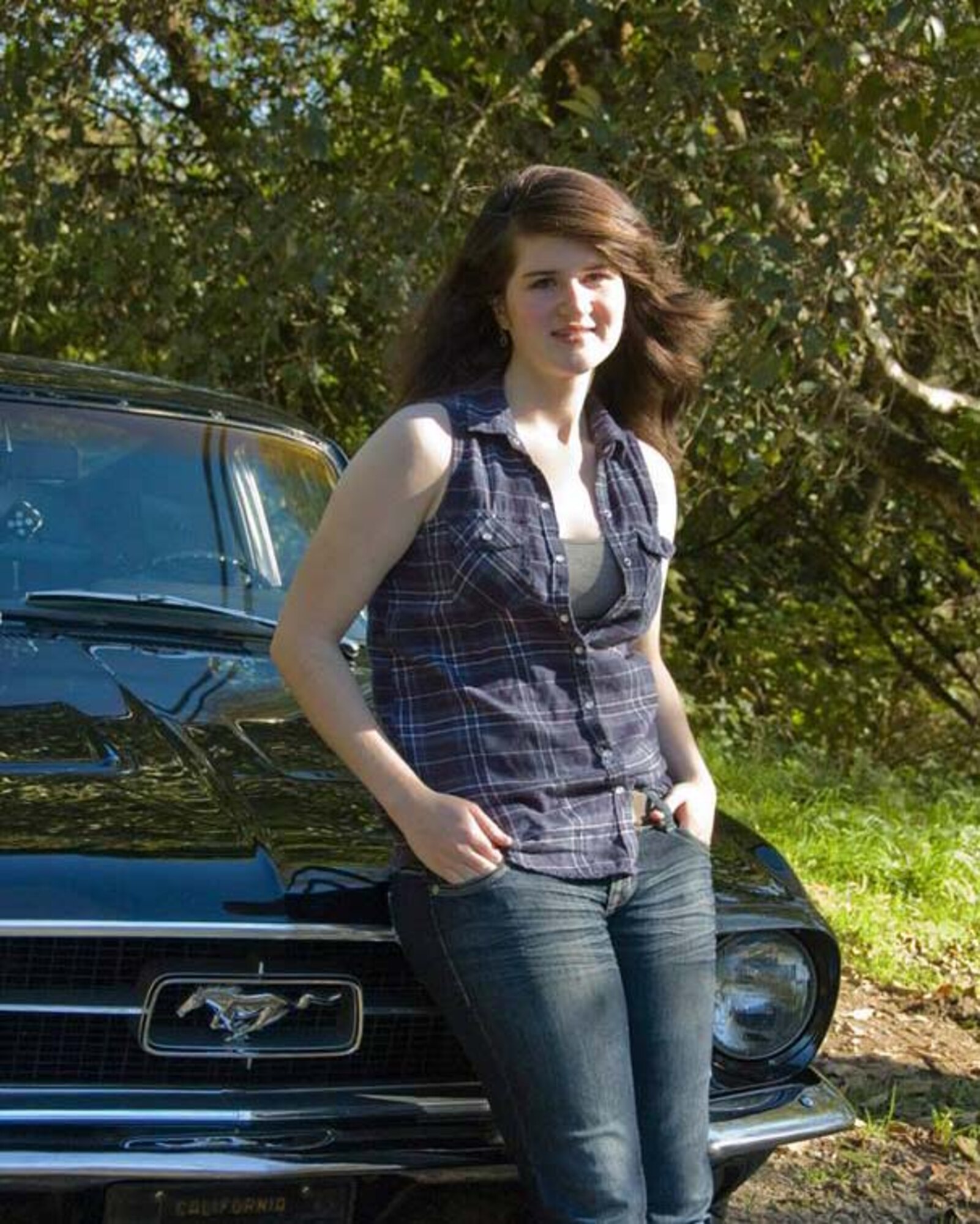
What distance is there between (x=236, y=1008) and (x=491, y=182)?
20.8ft

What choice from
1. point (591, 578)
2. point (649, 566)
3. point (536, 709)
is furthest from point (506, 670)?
point (649, 566)

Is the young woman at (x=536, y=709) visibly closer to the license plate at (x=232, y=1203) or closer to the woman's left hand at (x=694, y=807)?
the woman's left hand at (x=694, y=807)

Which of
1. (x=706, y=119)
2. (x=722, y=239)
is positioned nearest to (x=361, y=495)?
(x=722, y=239)

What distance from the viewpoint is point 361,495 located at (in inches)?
107

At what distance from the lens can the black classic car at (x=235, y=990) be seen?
260 cm

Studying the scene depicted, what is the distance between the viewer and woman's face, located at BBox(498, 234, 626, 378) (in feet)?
9.42

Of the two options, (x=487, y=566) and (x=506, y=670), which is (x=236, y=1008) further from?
(x=487, y=566)

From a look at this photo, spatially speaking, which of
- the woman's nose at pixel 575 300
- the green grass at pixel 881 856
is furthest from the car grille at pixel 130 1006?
the green grass at pixel 881 856

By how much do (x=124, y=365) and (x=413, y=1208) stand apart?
7.04 m

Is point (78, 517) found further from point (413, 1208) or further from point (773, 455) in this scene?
point (773, 455)

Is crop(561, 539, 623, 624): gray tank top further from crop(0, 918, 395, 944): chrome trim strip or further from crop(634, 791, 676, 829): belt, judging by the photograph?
Answer: crop(0, 918, 395, 944): chrome trim strip

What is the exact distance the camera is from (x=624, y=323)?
10.3ft

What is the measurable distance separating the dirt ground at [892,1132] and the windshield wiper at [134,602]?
1.58 metres

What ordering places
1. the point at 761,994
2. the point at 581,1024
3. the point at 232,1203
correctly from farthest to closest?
the point at 761,994 < the point at 232,1203 < the point at 581,1024
